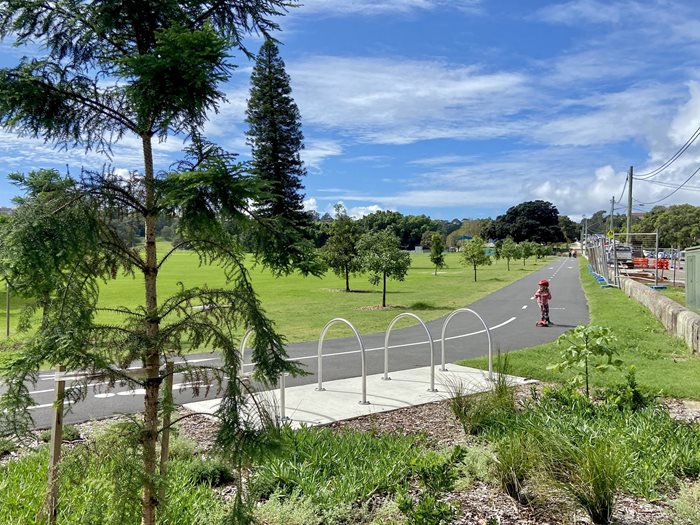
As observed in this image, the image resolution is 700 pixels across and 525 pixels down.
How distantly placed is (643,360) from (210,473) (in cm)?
860

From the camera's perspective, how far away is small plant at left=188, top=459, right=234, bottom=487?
4680mm

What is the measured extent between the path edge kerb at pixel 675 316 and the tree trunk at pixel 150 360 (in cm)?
1090

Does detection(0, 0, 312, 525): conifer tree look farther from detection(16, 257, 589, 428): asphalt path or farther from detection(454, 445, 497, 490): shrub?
detection(454, 445, 497, 490): shrub

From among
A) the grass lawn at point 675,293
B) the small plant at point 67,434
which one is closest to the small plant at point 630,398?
the small plant at point 67,434

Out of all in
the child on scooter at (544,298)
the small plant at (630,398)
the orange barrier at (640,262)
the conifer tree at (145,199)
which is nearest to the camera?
the conifer tree at (145,199)

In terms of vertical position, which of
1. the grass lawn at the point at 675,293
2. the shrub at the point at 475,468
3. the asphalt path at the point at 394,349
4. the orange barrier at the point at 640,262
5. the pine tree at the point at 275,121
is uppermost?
the pine tree at the point at 275,121

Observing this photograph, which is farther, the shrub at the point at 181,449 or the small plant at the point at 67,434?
the small plant at the point at 67,434

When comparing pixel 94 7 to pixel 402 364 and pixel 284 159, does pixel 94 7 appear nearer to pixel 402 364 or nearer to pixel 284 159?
pixel 402 364

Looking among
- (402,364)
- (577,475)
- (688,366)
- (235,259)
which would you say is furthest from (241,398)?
(688,366)

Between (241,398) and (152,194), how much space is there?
1122mm

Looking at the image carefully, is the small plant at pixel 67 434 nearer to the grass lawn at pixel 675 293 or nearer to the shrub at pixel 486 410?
the shrub at pixel 486 410

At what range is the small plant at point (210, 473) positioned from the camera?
468cm

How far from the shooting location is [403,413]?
7188 millimetres

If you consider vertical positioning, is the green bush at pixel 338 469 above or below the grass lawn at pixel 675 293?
below
